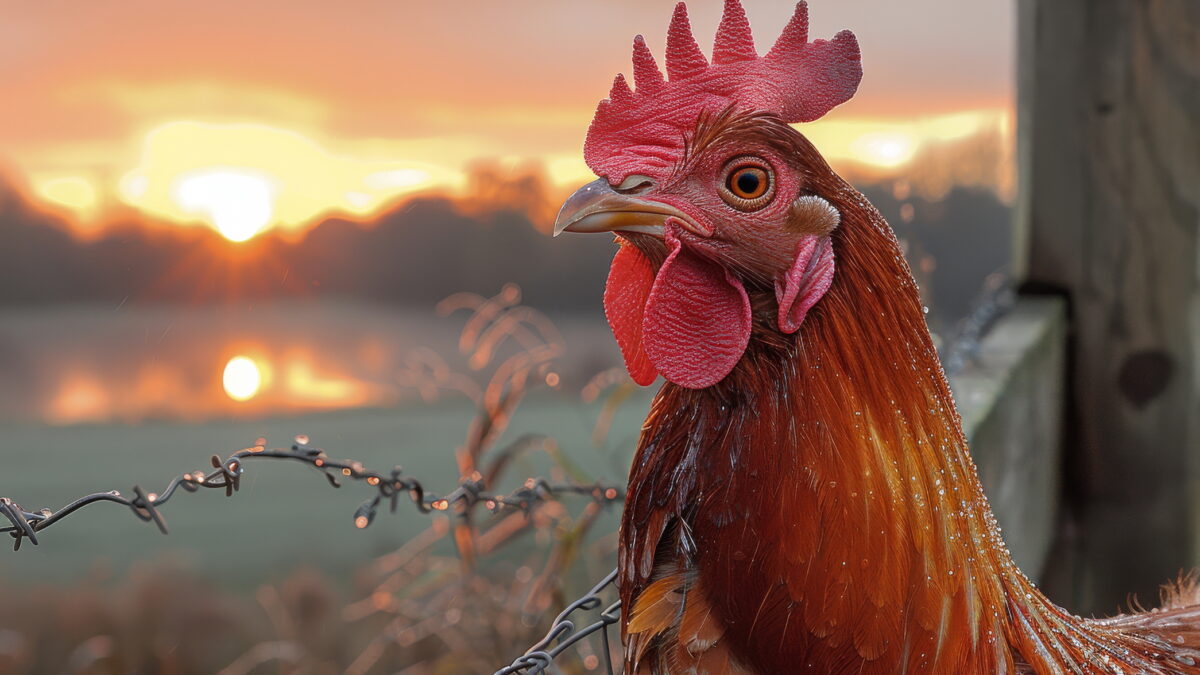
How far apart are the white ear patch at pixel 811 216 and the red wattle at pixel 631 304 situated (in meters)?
0.20

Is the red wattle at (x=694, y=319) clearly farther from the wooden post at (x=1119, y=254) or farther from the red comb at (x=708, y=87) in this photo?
the wooden post at (x=1119, y=254)

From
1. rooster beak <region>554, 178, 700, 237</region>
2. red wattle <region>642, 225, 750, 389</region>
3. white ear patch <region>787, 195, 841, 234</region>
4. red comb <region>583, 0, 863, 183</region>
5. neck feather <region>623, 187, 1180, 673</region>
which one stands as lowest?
neck feather <region>623, 187, 1180, 673</region>

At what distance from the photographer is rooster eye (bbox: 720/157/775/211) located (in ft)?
3.34

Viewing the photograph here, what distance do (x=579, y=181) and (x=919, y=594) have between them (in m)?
2.20

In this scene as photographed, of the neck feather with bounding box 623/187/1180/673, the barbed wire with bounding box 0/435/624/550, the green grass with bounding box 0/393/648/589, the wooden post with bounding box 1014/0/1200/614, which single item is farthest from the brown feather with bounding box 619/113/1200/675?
the wooden post with bounding box 1014/0/1200/614

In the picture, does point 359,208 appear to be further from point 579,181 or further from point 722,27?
point 722,27

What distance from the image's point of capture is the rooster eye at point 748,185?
102 cm

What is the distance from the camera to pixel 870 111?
9.87 ft

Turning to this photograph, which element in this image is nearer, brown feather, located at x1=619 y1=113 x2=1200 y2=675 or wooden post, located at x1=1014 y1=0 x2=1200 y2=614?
brown feather, located at x1=619 y1=113 x2=1200 y2=675

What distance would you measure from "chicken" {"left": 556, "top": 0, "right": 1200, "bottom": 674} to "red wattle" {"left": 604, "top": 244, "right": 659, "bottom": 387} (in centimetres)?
5

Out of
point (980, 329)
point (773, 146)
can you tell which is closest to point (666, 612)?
point (773, 146)

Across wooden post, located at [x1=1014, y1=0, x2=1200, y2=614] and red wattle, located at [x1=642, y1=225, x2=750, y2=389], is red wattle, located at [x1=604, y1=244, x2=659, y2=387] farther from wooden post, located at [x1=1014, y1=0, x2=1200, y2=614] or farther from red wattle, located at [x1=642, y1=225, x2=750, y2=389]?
wooden post, located at [x1=1014, y1=0, x2=1200, y2=614]

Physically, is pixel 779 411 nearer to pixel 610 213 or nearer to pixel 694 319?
pixel 694 319

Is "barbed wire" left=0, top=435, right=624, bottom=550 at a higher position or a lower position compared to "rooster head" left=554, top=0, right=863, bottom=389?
lower
